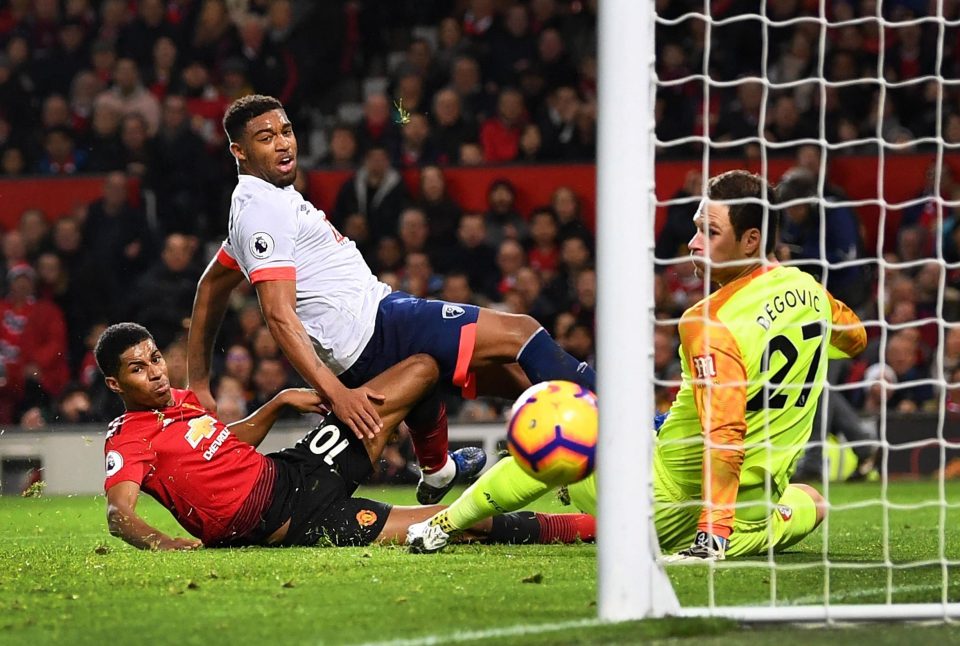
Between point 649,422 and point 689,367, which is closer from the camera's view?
point 649,422

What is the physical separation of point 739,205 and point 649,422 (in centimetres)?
153

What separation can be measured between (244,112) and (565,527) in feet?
6.86

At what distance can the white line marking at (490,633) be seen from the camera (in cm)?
322

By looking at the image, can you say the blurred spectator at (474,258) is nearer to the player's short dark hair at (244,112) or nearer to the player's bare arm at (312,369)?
the player's short dark hair at (244,112)

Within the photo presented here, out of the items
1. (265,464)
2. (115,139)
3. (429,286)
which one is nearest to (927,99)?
(429,286)

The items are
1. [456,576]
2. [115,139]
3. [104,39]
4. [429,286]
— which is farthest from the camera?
[104,39]

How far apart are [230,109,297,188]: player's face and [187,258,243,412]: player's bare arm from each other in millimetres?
569

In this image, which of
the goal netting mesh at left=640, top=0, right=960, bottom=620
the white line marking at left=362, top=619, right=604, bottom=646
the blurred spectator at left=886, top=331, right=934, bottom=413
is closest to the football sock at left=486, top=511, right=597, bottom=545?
the goal netting mesh at left=640, top=0, right=960, bottom=620

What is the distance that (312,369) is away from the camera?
5.30 meters

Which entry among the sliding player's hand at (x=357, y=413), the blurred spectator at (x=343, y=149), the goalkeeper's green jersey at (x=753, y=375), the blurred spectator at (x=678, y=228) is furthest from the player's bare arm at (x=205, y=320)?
the blurred spectator at (x=343, y=149)

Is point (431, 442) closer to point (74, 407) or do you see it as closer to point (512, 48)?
point (74, 407)

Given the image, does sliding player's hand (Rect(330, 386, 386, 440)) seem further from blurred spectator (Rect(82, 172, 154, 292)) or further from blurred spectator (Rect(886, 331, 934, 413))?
blurred spectator (Rect(82, 172, 154, 292))

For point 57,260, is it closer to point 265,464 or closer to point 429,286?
point 429,286

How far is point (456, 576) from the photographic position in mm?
4344
